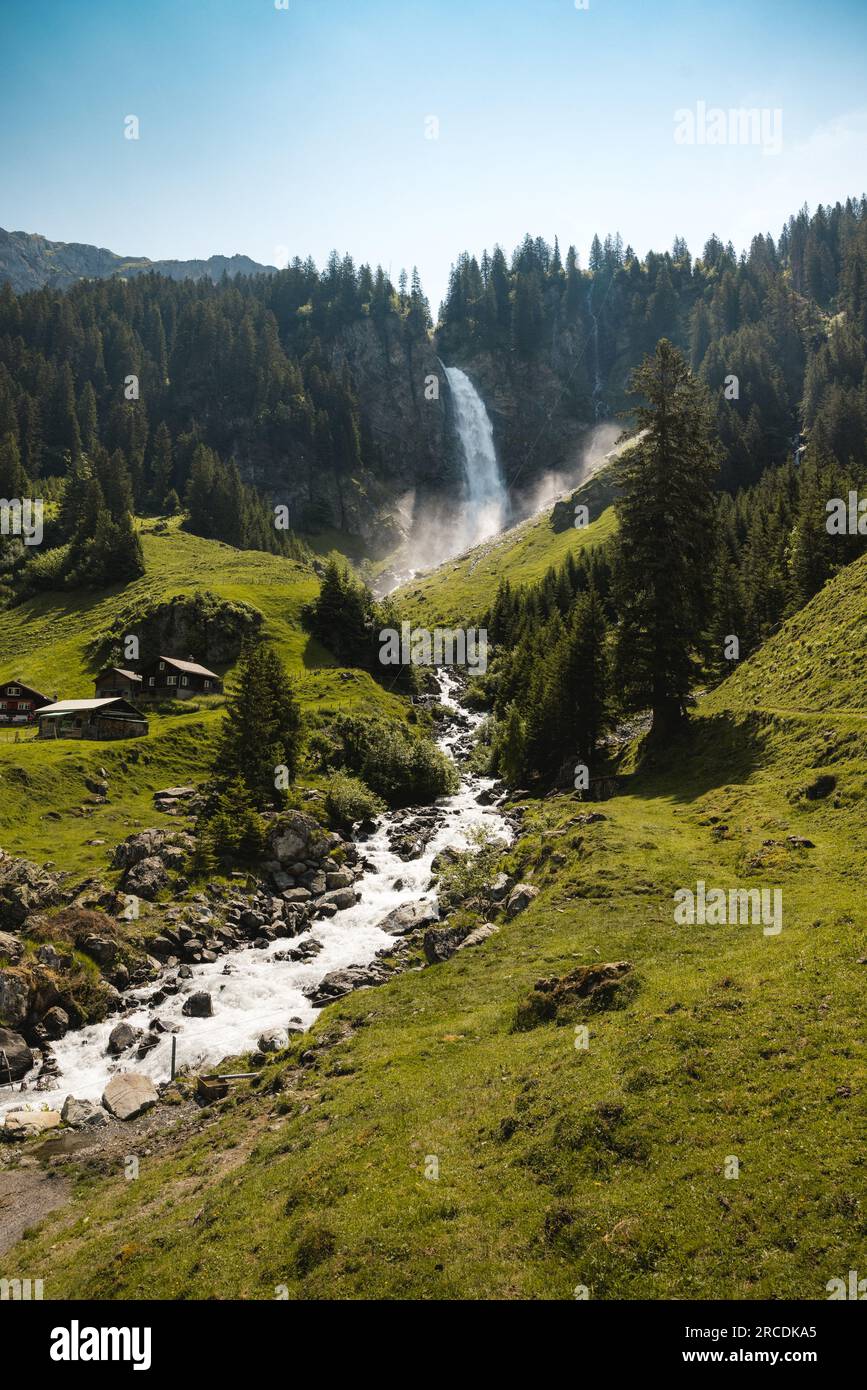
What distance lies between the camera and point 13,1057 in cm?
2761

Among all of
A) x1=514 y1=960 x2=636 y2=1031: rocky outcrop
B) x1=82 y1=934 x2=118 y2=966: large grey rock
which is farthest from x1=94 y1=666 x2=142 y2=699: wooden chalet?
x1=514 y1=960 x2=636 y2=1031: rocky outcrop

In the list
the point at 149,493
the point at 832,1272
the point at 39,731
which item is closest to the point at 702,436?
the point at 832,1272

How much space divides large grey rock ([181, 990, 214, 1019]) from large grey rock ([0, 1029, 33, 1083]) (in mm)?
6207

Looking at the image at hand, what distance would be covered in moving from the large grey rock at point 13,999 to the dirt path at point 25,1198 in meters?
7.96

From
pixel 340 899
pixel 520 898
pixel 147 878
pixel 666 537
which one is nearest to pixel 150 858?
pixel 147 878

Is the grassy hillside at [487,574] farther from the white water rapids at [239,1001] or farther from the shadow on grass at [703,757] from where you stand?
the white water rapids at [239,1001]

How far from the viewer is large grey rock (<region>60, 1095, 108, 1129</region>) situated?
24672 millimetres

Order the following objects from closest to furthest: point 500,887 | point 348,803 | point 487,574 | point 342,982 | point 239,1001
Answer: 1. point 239,1001
2. point 342,982
3. point 500,887
4. point 348,803
5. point 487,574

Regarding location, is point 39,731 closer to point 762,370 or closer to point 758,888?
point 758,888

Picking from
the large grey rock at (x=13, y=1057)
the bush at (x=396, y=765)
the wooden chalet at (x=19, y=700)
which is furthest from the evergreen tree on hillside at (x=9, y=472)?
the large grey rock at (x=13, y=1057)

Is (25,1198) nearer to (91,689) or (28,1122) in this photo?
(28,1122)

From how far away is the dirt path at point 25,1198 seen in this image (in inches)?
773

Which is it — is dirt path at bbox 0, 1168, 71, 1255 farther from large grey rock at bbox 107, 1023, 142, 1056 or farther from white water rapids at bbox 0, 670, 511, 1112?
large grey rock at bbox 107, 1023, 142, 1056

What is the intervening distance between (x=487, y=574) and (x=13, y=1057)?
163m
